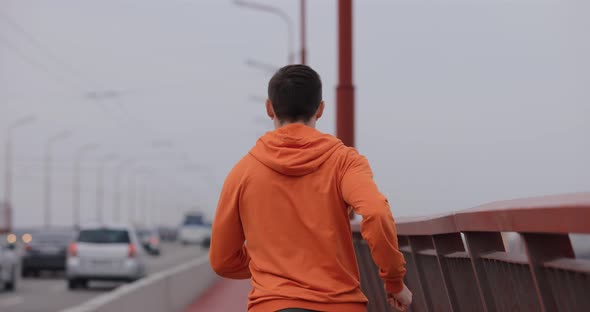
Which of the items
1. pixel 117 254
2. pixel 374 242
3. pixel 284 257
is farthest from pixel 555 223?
pixel 117 254

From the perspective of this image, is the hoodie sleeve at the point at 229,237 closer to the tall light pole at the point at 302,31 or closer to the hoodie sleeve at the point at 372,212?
the hoodie sleeve at the point at 372,212

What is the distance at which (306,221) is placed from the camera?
3785 millimetres

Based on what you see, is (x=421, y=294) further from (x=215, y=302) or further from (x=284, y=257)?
(x=215, y=302)

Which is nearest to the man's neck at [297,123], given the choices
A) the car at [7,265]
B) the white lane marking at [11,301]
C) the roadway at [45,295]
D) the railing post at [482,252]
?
the railing post at [482,252]

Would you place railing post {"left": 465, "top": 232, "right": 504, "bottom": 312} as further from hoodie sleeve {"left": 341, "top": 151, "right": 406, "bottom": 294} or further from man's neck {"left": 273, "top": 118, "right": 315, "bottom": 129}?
man's neck {"left": 273, "top": 118, "right": 315, "bottom": 129}

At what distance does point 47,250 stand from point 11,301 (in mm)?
10329

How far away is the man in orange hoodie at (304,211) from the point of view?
3703 mm

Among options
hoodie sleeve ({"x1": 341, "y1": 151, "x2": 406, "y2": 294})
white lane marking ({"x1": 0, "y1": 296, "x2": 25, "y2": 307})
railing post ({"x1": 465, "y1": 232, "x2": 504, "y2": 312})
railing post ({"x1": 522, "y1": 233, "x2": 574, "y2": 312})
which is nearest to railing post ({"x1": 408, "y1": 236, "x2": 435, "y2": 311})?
railing post ({"x1": 465, "y1": 232, "x2": 504, "y2": 312})

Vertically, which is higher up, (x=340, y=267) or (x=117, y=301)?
(x=340, y=267)

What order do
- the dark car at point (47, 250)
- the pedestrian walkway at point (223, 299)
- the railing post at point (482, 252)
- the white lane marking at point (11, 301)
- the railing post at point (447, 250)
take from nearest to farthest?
the railing post at point (482, 252), the railing post at point (447, 250), the pedestrian walkway at point (223, 299), the white lane marking at point (11, 301), the dark car at point (47, 250)

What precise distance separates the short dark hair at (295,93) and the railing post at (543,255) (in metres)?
0.93

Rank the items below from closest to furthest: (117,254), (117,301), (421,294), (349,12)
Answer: (421,294)
(117,301)
(349,12)
(117,254)

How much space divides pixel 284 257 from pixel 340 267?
181 millimetres

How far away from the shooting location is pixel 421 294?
6230mm
